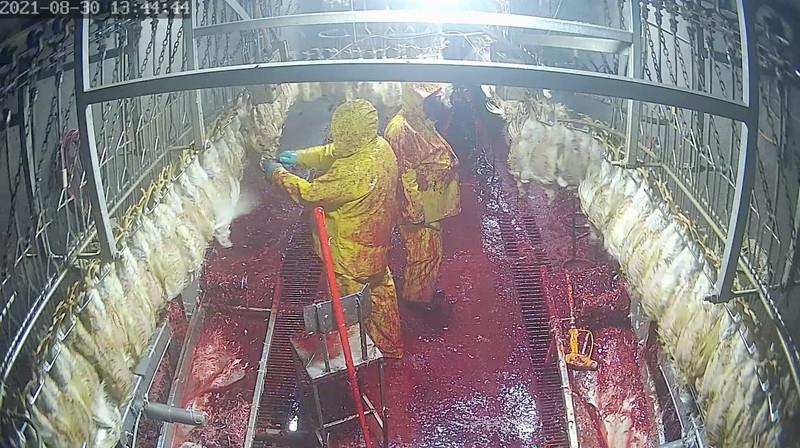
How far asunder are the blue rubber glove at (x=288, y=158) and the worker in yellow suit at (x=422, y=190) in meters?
0.27

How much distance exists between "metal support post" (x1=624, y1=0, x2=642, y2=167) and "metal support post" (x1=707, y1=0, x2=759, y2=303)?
504 millimetres

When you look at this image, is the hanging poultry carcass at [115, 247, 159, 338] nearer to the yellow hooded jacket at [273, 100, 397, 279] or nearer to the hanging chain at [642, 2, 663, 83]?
the yellow hooded jacket at [273, 100, 397, 279]

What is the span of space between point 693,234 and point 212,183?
1.20 meters

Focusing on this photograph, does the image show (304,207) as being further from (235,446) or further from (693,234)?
(693,234)

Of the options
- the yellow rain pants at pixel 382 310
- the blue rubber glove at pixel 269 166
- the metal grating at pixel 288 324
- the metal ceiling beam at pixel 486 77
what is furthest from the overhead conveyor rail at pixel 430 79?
the yellow rain pants at pixel 382 310

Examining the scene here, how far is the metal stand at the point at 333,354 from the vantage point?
1.92m

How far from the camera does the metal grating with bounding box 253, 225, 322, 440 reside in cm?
200

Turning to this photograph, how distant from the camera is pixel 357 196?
2154 millimetres

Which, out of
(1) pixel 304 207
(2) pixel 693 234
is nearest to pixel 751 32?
(2) pixel 693 234

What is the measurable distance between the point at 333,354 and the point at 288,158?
54 centimetres

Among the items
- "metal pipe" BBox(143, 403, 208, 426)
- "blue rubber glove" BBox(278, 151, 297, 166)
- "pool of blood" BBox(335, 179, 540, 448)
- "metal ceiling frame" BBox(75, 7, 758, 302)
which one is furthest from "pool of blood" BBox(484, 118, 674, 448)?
"metal pipe" BBox(143, 403, 208, 426)

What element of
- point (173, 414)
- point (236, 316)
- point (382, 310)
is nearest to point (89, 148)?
point (173, 414)
